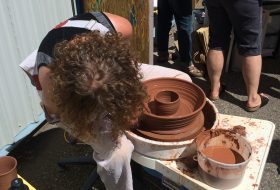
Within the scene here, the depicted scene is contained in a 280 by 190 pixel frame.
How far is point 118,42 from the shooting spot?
1319mm

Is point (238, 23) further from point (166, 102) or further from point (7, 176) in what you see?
point (7, 176)

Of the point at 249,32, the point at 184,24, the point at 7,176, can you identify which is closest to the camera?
the point at 7,176

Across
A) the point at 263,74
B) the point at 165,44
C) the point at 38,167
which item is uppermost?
the point at 165,44

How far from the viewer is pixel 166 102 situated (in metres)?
1.58

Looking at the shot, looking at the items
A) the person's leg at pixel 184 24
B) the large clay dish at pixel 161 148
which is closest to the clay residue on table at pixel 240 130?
the large clay dish at pixel 161 148

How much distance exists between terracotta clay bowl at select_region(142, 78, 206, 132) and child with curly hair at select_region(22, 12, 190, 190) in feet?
0.53

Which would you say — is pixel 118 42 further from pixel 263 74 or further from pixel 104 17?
pixel 263 74

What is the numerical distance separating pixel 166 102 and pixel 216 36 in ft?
4.36

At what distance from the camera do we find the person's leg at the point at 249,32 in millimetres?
2352

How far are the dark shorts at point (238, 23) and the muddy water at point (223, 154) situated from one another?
1200 mm

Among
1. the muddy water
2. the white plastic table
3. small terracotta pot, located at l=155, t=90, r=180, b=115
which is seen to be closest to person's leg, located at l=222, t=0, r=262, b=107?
the white plastic table

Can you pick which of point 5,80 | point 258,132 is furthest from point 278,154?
point 5,80

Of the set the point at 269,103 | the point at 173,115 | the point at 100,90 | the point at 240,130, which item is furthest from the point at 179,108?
the point at 269,103

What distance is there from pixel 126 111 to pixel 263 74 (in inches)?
94.2
